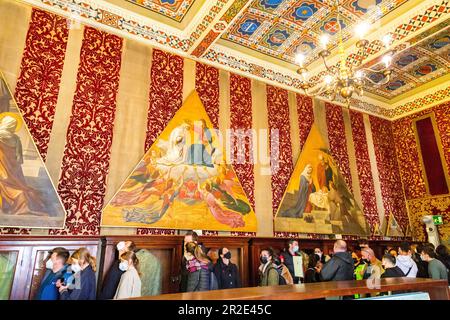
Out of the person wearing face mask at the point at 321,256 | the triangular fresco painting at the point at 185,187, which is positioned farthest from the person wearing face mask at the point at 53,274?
the person wearing face mask at the point at 321,256

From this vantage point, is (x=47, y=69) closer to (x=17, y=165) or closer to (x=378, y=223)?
(x=17, y=165)

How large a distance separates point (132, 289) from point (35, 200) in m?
1.84

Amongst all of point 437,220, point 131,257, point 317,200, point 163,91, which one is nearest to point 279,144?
point 317,200

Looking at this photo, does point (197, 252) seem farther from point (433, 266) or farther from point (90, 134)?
point (433, 266)

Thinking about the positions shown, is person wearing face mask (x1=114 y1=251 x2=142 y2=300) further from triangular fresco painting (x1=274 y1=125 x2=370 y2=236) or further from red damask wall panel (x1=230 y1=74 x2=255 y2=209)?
triangular fresco painting (x1=274 y1=125 x2=370 y2=236)

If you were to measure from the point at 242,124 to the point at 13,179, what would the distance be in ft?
14.3

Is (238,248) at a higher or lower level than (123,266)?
higher

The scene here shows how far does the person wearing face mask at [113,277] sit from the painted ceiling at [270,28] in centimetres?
396

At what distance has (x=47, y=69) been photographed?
454 cm

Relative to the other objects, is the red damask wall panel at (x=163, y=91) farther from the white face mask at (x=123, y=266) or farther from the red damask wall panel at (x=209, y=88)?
the white face mask at (x=123, y=266)

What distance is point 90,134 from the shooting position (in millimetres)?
4621

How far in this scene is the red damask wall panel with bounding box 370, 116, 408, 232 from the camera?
8328mm
